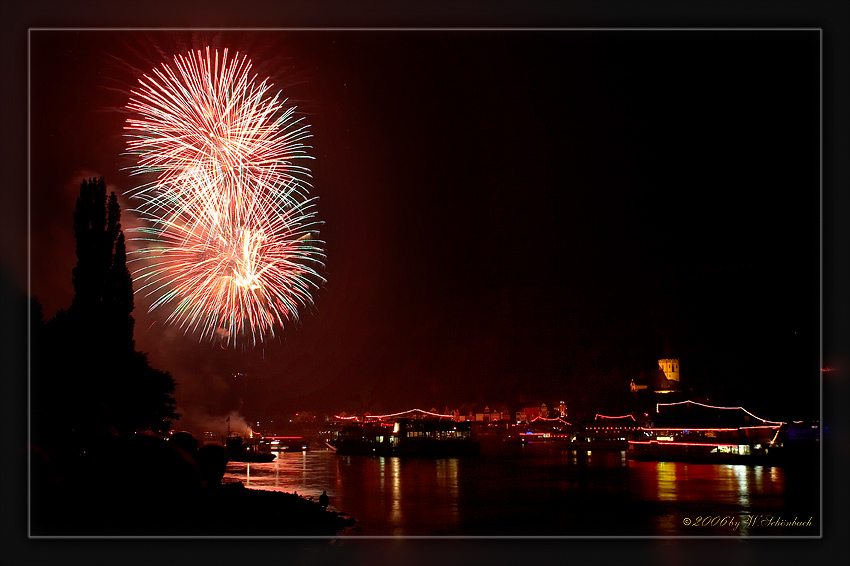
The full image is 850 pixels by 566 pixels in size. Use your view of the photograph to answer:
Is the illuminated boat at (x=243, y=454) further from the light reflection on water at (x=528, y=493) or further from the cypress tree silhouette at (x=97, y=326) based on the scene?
the cypress tree silhouette at (x=97, y=326)

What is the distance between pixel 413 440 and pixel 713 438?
17.3 metres

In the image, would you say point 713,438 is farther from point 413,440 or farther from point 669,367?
point 669,367

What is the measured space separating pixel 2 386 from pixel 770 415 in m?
38.8

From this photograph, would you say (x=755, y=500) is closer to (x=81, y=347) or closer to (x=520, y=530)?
(x=520, y=530)

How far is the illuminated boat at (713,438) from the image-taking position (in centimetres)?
3697

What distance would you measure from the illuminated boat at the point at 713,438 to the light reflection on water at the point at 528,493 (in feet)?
4.09

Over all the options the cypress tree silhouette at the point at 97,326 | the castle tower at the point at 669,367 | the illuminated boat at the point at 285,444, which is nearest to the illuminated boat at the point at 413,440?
the illuminated boat at the point at 285,444

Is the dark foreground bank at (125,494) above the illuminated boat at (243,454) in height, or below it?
above

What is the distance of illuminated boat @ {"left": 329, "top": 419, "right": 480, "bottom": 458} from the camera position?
43.7m

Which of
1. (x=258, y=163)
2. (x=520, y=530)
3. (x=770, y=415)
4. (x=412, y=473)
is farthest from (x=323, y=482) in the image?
(x=770, y=415)

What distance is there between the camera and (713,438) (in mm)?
39281

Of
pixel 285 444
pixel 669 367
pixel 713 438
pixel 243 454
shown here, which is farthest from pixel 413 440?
pixel 669 367

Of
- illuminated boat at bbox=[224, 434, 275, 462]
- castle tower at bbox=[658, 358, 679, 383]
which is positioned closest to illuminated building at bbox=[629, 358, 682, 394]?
castle tower at bbox=[658, 358, 679, 383]

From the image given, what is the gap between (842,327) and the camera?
25.8 feet
